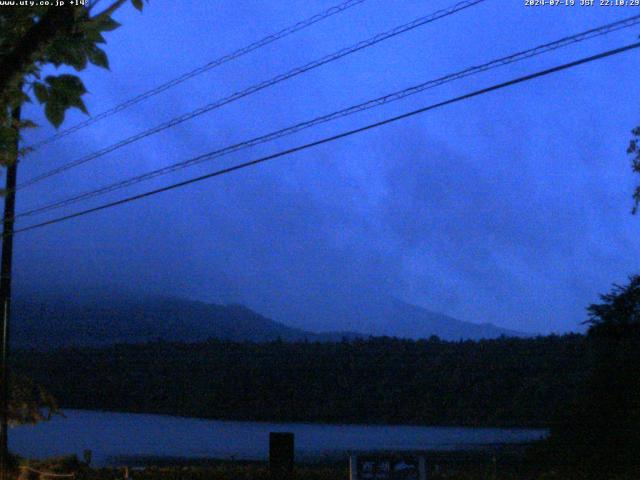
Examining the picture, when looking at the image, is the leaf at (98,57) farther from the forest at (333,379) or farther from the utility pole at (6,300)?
the forest at (333,379)

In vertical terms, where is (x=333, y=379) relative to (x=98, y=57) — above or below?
above

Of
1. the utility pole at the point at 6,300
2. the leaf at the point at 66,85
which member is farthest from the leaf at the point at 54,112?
the utility pole at the point at 6,300

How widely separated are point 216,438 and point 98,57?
97.3 feet

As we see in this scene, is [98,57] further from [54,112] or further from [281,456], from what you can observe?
[281,456]

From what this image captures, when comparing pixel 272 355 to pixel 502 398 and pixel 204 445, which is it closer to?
pixel 502 398

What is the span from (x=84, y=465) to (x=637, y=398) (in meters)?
12.7

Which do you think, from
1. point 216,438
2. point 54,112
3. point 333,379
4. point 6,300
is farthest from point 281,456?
point 333,379

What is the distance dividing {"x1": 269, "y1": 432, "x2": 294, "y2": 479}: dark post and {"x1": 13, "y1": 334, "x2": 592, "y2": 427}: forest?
18.6m

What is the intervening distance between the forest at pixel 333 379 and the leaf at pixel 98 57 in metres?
31.6

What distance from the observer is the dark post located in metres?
18.1

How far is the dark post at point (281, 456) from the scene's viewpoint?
713 inches

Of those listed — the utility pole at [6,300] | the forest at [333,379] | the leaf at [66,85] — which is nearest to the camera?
the leaf at [66,85]

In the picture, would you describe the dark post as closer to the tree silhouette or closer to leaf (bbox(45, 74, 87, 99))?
the tree silhouette

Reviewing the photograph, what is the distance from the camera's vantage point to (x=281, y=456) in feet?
59.5
